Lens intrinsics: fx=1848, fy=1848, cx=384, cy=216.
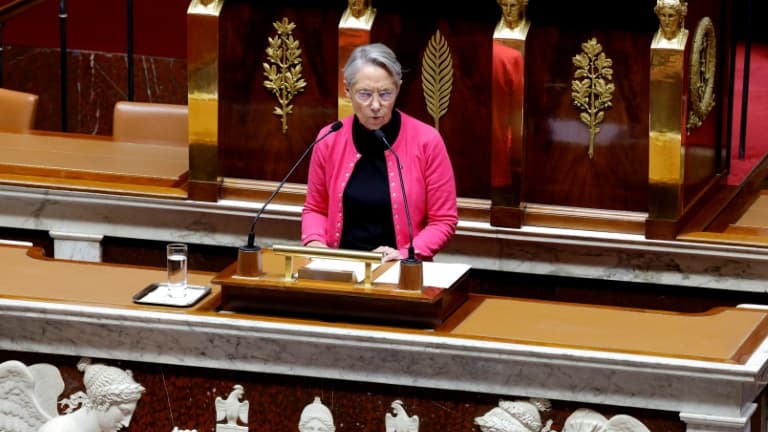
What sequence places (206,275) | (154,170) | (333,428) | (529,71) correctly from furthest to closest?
(154,170), (529,71), (206,275), (333,428)

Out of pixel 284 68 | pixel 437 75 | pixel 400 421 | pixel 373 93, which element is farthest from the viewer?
pixel 284 68

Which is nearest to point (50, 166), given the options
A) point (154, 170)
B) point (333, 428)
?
point (154, 170)

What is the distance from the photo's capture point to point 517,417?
171 inches

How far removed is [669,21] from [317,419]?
1.91 m

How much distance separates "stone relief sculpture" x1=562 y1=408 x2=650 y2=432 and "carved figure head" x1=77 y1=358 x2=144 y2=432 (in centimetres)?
109

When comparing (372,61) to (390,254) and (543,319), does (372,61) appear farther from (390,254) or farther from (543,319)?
(543,319)

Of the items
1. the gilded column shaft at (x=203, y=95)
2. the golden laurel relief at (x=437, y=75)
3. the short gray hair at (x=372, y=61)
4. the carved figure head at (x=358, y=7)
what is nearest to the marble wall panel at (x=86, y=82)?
the gilded column shaft at (x=203, y=95)

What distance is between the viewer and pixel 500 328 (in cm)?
452

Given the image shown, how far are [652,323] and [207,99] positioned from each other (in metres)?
2.18

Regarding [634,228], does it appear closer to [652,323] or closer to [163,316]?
[652,323]

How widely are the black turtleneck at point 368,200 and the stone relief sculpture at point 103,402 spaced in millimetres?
797

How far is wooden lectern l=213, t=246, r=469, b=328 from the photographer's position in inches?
176

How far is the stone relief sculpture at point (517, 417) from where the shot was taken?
4.33 meters

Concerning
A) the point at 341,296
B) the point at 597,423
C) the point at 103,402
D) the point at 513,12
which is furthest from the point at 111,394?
the point at 513,12
